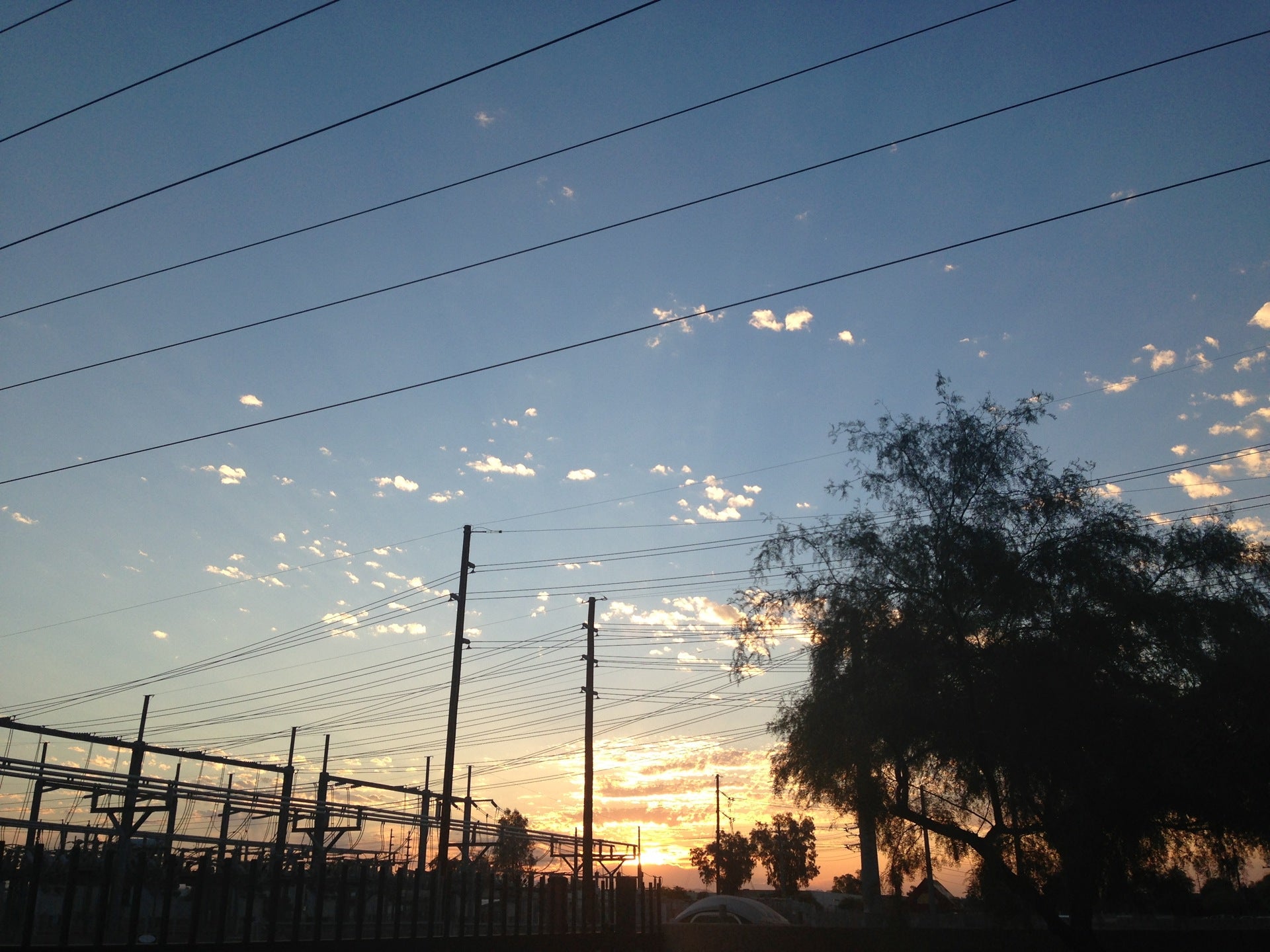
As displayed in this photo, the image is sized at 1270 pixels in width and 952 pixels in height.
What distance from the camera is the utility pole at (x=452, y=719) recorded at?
934 inches

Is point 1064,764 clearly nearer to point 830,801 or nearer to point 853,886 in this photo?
point 830,801

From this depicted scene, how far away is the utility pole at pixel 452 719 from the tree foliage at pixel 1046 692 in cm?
867

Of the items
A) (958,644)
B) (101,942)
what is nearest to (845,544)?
(958,644)

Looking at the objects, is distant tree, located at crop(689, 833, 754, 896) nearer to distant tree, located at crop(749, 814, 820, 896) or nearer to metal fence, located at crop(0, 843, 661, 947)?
distant tree, located at crop(749, 814, 820, 896)

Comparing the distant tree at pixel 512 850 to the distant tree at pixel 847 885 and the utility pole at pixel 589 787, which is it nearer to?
the utility pole at pixel 589 787

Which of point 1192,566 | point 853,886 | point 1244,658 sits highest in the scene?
point 1192,566

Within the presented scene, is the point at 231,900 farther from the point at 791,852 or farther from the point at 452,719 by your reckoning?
the point at 791,852

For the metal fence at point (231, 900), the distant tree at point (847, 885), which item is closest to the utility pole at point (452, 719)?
the metal fence at point (231, 900)

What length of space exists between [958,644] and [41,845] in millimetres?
17190

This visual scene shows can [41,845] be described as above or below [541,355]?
below

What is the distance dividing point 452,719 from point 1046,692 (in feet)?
49.8

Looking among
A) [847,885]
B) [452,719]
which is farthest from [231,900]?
[847,885]

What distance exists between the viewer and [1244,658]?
Result: 19594 mm

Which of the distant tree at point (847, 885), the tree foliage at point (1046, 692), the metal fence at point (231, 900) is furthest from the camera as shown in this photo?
the distant tree at point (847, 885)
